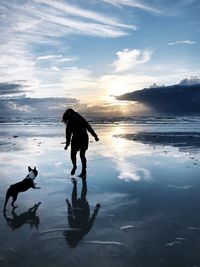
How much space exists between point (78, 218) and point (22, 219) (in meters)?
0.94

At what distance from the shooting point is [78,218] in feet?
19.0

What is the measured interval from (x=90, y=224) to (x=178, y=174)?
4724 millimetres

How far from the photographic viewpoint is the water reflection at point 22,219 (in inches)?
216

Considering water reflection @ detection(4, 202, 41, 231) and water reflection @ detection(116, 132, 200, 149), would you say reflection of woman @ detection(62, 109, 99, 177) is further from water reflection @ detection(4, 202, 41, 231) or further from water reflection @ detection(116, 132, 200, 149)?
water reflection @ detection(116, 132, 200, 149)

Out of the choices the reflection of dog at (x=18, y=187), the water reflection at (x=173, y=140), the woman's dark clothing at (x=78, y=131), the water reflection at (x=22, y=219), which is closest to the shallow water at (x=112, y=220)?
the water reflection at (x=22, y=219)

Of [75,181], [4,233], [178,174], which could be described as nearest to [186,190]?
[178,174]

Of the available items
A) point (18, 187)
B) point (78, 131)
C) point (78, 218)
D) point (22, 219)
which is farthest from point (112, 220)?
point (78, 131)

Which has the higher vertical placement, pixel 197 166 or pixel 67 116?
pixel 67 116

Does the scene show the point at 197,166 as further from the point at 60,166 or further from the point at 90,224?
the point at 90,224

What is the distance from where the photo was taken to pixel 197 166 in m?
10.8

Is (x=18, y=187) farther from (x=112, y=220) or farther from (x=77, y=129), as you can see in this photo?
(x=77, y=129)

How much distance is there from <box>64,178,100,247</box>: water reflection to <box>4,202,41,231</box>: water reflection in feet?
1.87

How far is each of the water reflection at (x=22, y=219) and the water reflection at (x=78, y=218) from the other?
570 millimetres

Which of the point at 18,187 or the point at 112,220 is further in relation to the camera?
the point at 18,187
